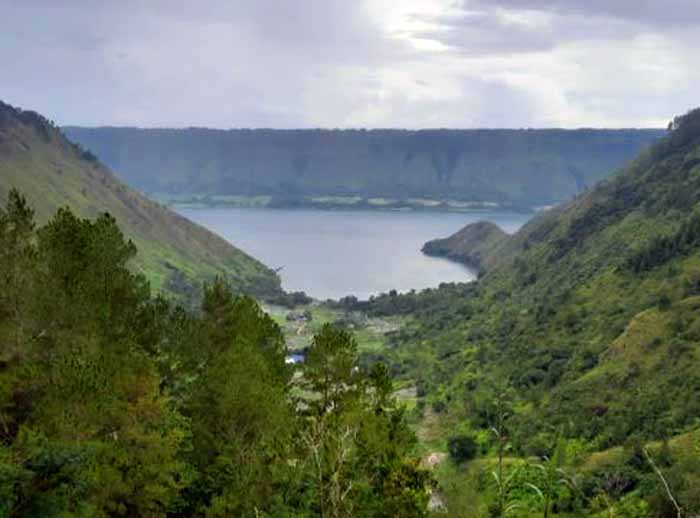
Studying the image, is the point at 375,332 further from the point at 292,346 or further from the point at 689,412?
the point at 689,412

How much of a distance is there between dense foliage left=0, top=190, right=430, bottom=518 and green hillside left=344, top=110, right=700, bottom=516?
9.73 meters

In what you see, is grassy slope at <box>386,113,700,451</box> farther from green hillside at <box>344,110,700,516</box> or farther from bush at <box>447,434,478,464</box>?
bush at <box>447,434,478,464</box>

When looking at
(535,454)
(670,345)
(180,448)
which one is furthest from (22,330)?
(670,345)

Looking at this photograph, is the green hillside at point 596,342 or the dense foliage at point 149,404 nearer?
the dense foliage at point 149,404

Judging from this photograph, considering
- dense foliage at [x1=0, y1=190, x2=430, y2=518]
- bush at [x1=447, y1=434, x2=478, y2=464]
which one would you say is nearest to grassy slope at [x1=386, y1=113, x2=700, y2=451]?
bush at [x1=447, y1=434, x2=478, y2=464]

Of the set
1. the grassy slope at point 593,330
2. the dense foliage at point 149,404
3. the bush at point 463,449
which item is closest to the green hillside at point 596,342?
the grassy slope at point 593,330

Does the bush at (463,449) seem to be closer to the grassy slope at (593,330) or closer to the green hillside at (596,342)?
the green hillside at (596,342)

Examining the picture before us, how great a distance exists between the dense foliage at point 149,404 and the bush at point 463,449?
43.1 metres

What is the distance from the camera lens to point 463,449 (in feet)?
279

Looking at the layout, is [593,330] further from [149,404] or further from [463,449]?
[149,404]

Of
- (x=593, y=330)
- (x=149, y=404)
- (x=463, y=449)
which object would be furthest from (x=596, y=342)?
(x=149, y=404)

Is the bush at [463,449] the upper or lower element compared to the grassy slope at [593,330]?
lower

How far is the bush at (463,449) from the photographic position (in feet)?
277

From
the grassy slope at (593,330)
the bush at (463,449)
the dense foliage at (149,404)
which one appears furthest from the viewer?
the bush at (463,449)
